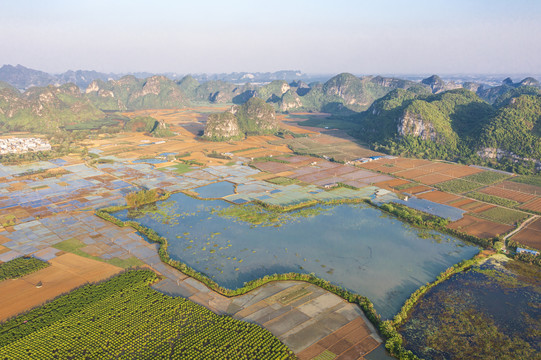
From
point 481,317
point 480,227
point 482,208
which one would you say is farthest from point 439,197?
point 481,317

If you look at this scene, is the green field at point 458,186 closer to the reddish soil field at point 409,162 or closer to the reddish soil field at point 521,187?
the reddish soil field at point 521,187

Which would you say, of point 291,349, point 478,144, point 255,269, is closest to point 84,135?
point 255,269

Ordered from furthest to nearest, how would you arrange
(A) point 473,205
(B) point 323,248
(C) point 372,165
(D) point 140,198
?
(C) point 372,165, (A) point 473,205, (D) point 140,198, (B) point 323,248

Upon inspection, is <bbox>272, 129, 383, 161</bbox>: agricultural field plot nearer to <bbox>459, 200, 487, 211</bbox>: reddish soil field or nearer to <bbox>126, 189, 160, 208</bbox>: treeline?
<bbox>459, 200, 487, 211</bbox>: reddish soil field

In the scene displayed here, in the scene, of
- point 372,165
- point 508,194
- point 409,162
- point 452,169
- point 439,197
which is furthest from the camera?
point 409,162

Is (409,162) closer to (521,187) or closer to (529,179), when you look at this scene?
(529,179)

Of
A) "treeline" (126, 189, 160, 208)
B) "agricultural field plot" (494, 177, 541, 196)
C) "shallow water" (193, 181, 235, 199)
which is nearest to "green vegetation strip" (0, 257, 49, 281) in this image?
"treeline" (126, 189, 160, 208)

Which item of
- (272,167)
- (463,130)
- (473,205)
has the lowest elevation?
(473,205)

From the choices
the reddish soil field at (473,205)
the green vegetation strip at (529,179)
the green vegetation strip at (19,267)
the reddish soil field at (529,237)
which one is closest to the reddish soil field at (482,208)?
the reddish soil field at (473,205)
